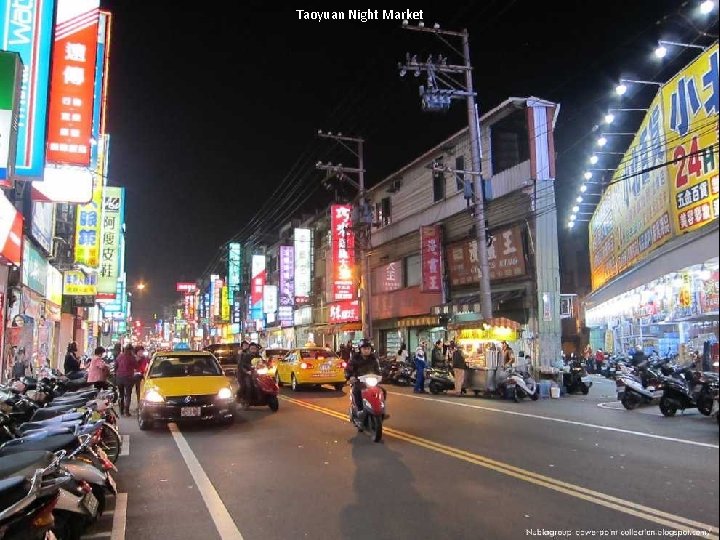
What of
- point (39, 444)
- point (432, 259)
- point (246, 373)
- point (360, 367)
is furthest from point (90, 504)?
point (432, 259)

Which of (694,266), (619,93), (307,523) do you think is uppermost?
(619,93)

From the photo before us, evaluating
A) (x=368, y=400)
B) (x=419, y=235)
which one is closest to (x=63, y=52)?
(x=368, y=400)

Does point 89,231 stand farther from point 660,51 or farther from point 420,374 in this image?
point 660,51

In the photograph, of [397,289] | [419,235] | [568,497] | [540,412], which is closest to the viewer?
[568,497]

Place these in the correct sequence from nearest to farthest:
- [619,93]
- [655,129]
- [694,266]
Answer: [694,266] < [655,129] < [619,93]

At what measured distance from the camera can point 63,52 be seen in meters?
15.1

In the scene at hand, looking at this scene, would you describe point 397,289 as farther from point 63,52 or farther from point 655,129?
point 63,52

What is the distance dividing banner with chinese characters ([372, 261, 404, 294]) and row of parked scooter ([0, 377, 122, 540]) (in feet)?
83.8

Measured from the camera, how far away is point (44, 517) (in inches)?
174

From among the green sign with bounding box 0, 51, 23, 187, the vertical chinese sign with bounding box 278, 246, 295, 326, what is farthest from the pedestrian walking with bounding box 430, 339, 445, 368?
the vertical chinese sign with bounding box 278, 246, 295, 326

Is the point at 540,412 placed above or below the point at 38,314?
below

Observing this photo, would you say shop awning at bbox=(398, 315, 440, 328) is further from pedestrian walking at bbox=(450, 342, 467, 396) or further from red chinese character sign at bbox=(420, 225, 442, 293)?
pedestrian walking at bbox=(450, 342, 467, 396)

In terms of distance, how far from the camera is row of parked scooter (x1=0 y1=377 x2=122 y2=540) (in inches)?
173

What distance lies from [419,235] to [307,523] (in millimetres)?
26926
